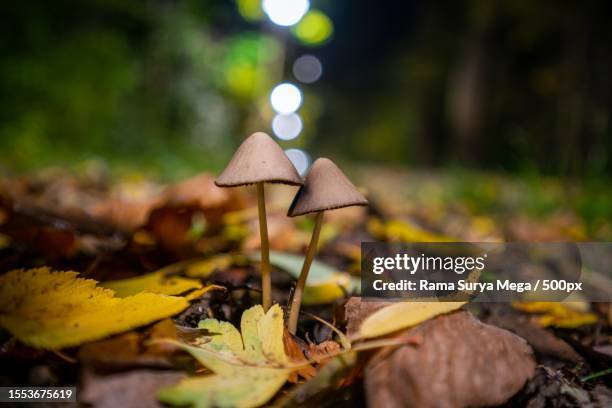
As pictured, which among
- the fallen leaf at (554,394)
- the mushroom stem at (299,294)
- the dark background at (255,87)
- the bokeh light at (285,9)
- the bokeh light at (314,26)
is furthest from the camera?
the bokeh light at (314,26)

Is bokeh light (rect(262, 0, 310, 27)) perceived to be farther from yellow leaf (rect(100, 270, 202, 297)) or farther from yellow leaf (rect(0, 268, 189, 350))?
yellow leaf (rect(0, 268, 189, 350))

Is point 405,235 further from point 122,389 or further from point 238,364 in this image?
point 122,389

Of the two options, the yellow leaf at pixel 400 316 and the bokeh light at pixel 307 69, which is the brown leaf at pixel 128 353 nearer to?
the yellow leaf at pixel 400 316

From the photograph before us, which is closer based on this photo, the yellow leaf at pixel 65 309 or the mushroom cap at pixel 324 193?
the yellow leaf at pixel 65 309

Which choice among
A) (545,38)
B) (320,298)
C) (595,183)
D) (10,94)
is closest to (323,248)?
(320,298)

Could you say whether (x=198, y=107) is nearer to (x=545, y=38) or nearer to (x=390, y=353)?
(x=545, y=38)

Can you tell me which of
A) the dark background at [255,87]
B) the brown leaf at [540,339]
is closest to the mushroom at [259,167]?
the brown leaf at [540,339]

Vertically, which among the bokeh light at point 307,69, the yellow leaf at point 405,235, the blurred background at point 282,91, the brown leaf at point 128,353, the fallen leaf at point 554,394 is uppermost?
the bokeh light at point 307,69
